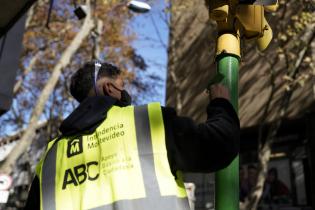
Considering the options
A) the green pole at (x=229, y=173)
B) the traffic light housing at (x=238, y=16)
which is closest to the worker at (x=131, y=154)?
the green pole at (x=229, y=173)

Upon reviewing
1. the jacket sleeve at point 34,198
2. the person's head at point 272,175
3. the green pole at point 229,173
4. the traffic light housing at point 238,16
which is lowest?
the jacket sleeve at point 34,198

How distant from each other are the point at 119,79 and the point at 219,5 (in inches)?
29.0

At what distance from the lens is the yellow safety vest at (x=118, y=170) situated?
6.11 feet

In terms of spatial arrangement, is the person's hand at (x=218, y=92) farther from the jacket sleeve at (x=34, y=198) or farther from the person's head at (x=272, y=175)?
the person's head at (x=272, y=175)

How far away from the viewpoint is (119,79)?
7.68ft

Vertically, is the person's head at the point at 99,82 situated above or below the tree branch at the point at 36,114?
below

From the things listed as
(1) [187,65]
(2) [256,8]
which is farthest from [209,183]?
(2) [256,8]

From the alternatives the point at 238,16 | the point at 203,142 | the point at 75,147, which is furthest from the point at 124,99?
the point at 238,16

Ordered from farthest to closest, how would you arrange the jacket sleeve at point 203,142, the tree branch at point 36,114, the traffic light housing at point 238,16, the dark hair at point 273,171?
the dark hair at point 273,171 < the tree branch at point 36,114 < the traffic light housing at point 238,16 < the jacket sleeve at point 203,142

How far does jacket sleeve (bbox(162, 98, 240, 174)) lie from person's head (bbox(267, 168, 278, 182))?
11.9 meters

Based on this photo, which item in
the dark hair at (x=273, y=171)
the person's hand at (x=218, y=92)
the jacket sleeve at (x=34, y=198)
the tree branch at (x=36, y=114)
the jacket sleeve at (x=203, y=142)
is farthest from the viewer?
the dark hair at (x=273, y=171)

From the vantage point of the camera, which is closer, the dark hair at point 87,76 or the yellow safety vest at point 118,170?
the yellow safety vest at point 118,170

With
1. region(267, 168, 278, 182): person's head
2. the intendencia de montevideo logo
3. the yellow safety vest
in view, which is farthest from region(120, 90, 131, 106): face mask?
region(267, 168, 278, 182): person's head

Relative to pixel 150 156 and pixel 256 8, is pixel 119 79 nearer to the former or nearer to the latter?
pixel 150 156
